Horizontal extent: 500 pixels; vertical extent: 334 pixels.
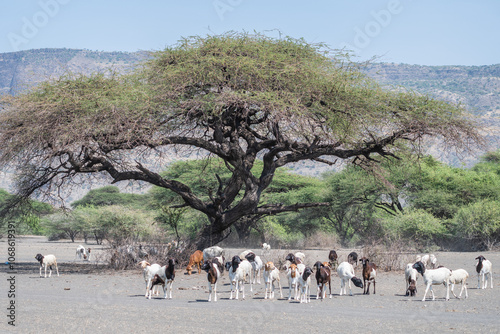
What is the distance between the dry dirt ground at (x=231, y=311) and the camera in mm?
9825

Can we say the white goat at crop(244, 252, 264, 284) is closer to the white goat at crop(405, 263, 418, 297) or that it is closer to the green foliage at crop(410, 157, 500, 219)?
the white goat at crop(405, 263, 418, 297)

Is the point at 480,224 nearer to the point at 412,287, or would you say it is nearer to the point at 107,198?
the point at 412,287

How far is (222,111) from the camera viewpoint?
67.4 feet

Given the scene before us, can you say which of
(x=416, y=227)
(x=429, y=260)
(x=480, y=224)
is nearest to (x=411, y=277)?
(x=429, y=260)

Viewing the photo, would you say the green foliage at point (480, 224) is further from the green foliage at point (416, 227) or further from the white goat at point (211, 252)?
the white goat at point (211, 252)

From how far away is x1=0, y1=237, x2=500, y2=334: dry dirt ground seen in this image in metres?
9.82

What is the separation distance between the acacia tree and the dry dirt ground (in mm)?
5027

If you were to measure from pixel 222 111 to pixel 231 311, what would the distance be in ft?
33.4

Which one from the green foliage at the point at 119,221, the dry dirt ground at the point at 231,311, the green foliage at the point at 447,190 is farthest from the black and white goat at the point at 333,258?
the green foliage at the point at 119,221

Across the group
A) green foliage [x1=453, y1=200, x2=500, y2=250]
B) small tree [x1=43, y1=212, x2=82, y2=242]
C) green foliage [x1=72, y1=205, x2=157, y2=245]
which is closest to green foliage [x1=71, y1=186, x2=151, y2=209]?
small tree [x1=43, y1=212, x2=82, y2=242]

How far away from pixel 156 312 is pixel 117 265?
406 inches

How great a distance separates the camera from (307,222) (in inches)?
1972

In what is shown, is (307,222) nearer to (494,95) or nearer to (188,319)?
(188,319)

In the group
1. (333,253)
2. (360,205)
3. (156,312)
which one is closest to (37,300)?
(156,312)
